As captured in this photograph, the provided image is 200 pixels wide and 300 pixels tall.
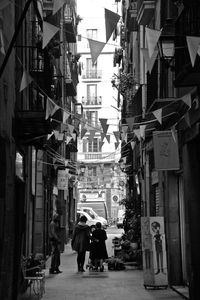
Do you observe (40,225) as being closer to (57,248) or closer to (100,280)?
(57,248)

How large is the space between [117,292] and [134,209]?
902cm

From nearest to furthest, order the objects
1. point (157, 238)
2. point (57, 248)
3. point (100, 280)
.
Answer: point (157, 238) < point (100, 280) < point (57, 248)

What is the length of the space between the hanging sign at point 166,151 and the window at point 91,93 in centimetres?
5527

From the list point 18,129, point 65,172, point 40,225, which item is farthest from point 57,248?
point 65,172

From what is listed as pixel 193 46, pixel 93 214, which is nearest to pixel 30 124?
pixel 193 46

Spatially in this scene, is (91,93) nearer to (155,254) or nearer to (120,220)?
(120,220)

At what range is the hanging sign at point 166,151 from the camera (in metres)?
13.7

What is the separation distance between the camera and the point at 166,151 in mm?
13852

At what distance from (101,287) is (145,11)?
8.95 meters

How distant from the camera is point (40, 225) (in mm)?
21172

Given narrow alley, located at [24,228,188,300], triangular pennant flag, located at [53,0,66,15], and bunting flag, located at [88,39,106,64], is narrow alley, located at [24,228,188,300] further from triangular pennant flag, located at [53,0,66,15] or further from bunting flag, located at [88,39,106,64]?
triangular pennant flag, located at [53,0,66,15]

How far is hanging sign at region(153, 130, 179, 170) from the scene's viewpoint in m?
13.7

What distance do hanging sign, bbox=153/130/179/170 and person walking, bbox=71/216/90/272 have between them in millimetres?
5891

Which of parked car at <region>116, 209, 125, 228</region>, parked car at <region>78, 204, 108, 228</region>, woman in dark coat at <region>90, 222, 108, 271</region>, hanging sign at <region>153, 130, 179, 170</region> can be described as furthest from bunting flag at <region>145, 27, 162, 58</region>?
parked car at <region>78, 204, 108, 228</region>
